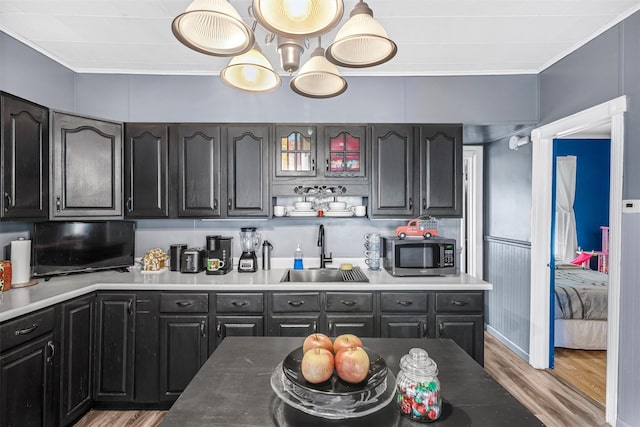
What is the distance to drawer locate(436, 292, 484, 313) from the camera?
2570 mm

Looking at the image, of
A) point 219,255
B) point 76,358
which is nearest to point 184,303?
point 219,255

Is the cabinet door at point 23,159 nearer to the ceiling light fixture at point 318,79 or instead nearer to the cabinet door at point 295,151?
the cabinet door at point 295,151

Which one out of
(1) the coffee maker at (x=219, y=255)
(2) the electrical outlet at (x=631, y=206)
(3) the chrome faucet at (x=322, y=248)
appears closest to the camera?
(2) the electrical outlet at (x=631, y=206)

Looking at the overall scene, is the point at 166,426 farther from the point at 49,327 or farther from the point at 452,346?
the point at 49,327

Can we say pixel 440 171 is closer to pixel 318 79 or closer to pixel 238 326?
pixel 318 79

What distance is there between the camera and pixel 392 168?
292cm

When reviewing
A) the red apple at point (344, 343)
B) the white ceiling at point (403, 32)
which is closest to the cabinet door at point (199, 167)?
the white ceiling at point (403, 32)

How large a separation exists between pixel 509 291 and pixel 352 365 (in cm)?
327

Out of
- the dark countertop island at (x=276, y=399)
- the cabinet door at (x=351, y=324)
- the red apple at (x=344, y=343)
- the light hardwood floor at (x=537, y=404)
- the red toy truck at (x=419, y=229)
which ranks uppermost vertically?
the red toy truck at (x=419, y=229)

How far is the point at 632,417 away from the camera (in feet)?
6.91

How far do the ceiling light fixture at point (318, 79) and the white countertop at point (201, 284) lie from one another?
148 cm

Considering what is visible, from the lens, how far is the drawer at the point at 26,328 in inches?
71.6

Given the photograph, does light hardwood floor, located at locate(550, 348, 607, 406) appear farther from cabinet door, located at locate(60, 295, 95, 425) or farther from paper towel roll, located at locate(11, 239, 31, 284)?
paper towel roll, located at locate(11, 239, 31, 284)

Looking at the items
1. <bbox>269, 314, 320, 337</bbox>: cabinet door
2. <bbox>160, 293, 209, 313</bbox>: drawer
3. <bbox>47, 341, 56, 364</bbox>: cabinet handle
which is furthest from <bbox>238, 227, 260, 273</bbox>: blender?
<bbox>47, 341, 56, 364</bbox>: cabinet handle
